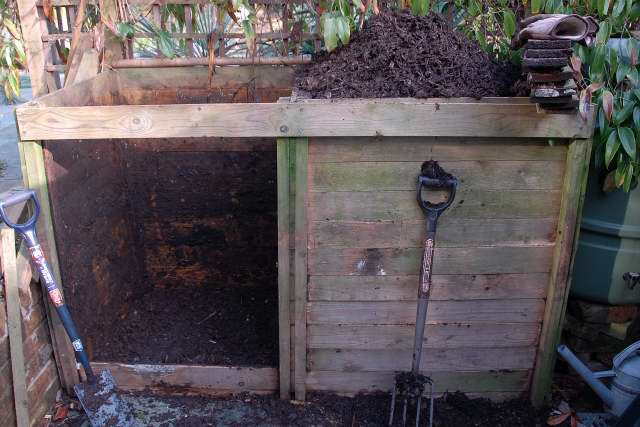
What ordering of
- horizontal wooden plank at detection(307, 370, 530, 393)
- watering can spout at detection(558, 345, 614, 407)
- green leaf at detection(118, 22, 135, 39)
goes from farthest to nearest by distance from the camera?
green leaf at detection(118, 22, 135, 39), horizontal wooden plank at detection(307, 370, 530, 393), watering can spout at detection(558, 345, 614, 407)

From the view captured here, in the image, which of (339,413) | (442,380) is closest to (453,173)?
(442,380)

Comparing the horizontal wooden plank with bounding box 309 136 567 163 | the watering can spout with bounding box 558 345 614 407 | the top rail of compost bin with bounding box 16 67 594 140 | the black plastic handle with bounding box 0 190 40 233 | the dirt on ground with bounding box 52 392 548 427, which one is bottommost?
the dirt on ground with bounding box 52 392 548 427

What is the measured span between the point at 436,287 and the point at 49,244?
1.71 meters

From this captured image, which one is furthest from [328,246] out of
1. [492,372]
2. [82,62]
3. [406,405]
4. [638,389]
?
[82,62]

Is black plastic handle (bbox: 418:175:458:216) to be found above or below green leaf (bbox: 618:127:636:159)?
below

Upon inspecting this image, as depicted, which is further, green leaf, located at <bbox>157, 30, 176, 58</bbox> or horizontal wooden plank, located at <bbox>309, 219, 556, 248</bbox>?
green leaf, located at <bbox>157, 30, 176, 58</bbox>

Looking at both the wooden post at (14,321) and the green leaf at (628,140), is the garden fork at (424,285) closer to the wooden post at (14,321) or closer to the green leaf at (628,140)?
the green leaf at (628,140)

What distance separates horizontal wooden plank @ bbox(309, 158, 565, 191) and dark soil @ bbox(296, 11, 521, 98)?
0.29 metres

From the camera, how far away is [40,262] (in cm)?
237

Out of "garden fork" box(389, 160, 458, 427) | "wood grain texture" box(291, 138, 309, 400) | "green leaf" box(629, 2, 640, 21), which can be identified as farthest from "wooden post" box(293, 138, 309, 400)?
"green leaf" box(629, 2, 640, 21)

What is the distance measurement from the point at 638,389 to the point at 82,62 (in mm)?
3022

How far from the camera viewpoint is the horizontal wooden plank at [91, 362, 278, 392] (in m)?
2.77

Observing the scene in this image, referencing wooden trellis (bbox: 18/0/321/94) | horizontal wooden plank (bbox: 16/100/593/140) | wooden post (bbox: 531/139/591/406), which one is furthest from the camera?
wooden trellis (bbox: 18/0/321/94)

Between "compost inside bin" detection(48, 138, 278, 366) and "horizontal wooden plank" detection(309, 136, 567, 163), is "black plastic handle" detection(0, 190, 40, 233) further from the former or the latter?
"horizontal wooden plank" detection(309, 136, 567, 163)
